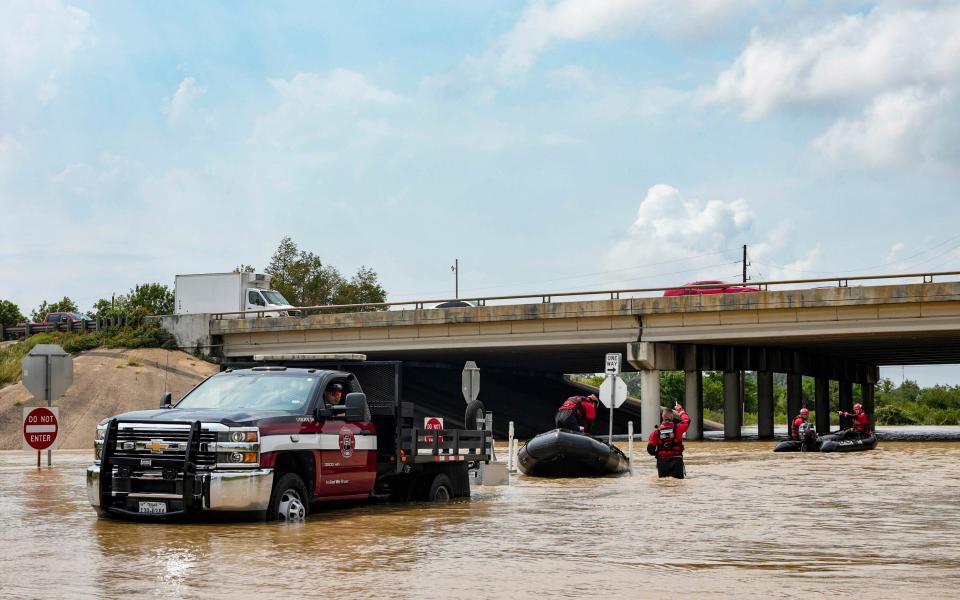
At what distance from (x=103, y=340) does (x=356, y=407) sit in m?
51.2

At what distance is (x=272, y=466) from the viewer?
45.1 feet

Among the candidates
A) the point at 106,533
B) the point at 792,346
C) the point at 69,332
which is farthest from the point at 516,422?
the point at 106,533

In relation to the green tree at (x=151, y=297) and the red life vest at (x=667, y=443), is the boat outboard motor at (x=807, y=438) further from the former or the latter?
the green tree at (x=151, y=297)

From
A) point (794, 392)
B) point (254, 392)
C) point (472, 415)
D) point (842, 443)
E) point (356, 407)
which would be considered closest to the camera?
point (356, 407)

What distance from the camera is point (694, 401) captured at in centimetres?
5819

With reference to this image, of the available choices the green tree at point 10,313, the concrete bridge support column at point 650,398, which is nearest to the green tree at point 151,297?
the green tree at point 10,313

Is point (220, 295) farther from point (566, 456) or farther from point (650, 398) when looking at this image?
point (566, 456)

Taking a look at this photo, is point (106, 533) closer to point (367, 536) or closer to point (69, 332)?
point (367, 536)

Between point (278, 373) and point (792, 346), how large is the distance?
158 feet

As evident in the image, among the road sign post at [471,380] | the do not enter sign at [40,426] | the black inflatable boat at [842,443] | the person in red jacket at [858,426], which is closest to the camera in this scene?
the do not enter sign at [40,426]

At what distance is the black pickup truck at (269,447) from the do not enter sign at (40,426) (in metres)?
11.2

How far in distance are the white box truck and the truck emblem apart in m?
46.0

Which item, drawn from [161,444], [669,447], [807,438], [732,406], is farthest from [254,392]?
[732,406]

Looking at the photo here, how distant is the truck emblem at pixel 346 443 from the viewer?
49.7 ft
